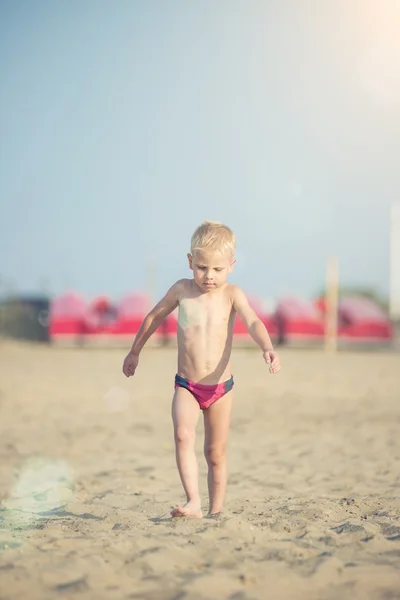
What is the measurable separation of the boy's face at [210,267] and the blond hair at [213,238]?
2 cm

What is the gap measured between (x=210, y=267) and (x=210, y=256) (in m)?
0.06

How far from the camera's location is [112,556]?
2711 millimetres

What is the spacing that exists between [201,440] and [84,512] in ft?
9.72

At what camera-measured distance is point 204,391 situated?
3.38 meters

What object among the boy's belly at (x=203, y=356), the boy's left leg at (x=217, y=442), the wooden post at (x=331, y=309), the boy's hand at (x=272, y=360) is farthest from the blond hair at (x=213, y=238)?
the wooden post at (x=331, y=309)

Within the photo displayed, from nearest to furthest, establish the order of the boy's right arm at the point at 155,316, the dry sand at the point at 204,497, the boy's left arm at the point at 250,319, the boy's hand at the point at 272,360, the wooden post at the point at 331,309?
the dry sand at the point at 204,497 < the boy's hand at the point at 272,360 < the boy's left arm at the point at 250,319 < the boy's right arm at the point at 155,316 < the wooden post at the point at 331,309

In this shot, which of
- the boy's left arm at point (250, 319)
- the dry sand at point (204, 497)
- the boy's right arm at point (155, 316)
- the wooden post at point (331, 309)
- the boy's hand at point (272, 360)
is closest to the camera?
the dry sand at point (204, 497)

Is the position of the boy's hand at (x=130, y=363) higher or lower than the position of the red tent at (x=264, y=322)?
higher

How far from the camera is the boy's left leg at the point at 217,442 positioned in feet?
11.2

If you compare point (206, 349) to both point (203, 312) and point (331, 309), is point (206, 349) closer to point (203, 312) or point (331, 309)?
point (203, 312)

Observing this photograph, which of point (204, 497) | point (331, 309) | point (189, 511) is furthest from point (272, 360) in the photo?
point (331, 309)

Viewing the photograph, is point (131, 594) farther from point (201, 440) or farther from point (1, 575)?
point (201, 440)

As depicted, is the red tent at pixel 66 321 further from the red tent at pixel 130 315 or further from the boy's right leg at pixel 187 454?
the boy's right leg at pixel 187 454

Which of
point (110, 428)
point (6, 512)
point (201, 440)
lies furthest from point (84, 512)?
point (110, 428)
